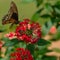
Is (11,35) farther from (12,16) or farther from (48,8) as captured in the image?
A: (48,8)

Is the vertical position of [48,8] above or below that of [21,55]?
above

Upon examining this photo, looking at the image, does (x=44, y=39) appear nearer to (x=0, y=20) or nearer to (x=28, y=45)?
(x=28, y=45)

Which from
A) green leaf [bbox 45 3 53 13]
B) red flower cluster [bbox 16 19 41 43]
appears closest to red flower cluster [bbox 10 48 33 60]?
red flower cluster [bbox 16 19 41 43]

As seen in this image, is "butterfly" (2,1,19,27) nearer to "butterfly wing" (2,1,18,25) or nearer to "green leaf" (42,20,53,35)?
"butterfly wing" (2,1,18,25)

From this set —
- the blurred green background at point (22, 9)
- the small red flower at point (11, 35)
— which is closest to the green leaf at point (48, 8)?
the blurred green background at point (22, 9)

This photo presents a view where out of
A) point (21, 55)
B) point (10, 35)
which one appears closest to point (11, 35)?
point (10, 35)

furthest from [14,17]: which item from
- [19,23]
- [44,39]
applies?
[44,39]
